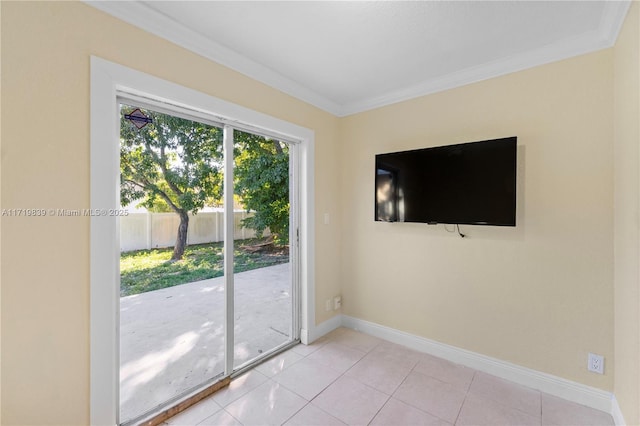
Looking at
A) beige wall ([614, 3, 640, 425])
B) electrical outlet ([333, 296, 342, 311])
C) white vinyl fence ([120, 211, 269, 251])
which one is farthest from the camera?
electrical outlet ([333, 296, 342, 311])

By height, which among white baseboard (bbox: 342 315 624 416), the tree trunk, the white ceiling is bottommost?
white baseboard (bbox: 342 315 624 416)

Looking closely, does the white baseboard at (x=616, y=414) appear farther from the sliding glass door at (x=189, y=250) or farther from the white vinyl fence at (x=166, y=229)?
the white vinyl fence at (x=166, y=229)

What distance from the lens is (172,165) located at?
188 cm

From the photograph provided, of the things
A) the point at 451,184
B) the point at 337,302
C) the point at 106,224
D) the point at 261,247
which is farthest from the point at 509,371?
the point at 106,224

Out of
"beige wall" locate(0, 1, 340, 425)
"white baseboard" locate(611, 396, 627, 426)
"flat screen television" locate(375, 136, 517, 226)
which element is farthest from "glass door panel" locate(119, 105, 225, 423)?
"white baseboard" locate(611, 396, 627, 426)

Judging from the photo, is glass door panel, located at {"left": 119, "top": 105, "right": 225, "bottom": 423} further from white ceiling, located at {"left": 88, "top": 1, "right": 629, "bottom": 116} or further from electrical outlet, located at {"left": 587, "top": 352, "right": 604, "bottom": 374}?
electrical outlet, located at {"left": 587, "top": 352, "right": 604, "bottom": 374}

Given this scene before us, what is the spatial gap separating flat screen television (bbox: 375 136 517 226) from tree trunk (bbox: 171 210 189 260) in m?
1.67

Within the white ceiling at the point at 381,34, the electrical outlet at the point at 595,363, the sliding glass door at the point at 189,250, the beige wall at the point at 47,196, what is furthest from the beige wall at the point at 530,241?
the beige wall at the point at 47,196

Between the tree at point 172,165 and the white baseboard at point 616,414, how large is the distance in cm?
288

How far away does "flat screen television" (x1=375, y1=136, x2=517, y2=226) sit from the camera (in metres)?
2.00

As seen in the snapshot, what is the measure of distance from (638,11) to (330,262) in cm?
267

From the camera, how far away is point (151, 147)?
1.79 m

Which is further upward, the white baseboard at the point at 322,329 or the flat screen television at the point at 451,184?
the flat screen television at the point at 451,184

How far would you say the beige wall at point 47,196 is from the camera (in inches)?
47.8
